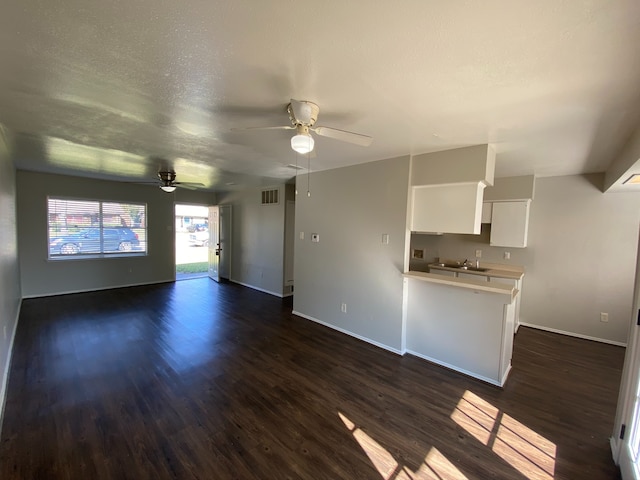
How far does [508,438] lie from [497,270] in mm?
2745

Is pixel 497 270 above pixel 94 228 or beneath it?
beneath

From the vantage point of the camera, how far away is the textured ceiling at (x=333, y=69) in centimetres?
110

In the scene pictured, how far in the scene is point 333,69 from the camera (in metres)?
1.47

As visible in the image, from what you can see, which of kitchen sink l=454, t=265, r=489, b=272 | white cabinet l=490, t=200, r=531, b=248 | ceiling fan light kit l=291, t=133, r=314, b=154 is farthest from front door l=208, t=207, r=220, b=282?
white cabinet l=490, t=200, r=531, b=248

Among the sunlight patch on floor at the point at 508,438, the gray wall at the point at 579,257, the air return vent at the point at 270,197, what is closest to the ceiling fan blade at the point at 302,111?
the sunlight patch on floor at the point at 508,438

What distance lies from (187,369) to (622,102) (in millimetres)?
4258

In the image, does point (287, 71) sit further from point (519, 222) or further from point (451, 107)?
point (519, 222)

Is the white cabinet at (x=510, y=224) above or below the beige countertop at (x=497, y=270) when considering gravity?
above

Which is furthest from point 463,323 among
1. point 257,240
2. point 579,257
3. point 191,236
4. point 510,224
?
point 191,236

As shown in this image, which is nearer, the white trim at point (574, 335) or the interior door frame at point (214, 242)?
the white trim at point (574, 335)

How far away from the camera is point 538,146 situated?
2734 mm

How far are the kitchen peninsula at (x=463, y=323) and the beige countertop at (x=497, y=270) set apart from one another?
854 millimetres

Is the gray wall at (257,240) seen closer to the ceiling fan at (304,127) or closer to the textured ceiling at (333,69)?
the textured ceiling at (333,69)

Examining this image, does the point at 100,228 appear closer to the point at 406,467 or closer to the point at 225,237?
the point at 225,237
